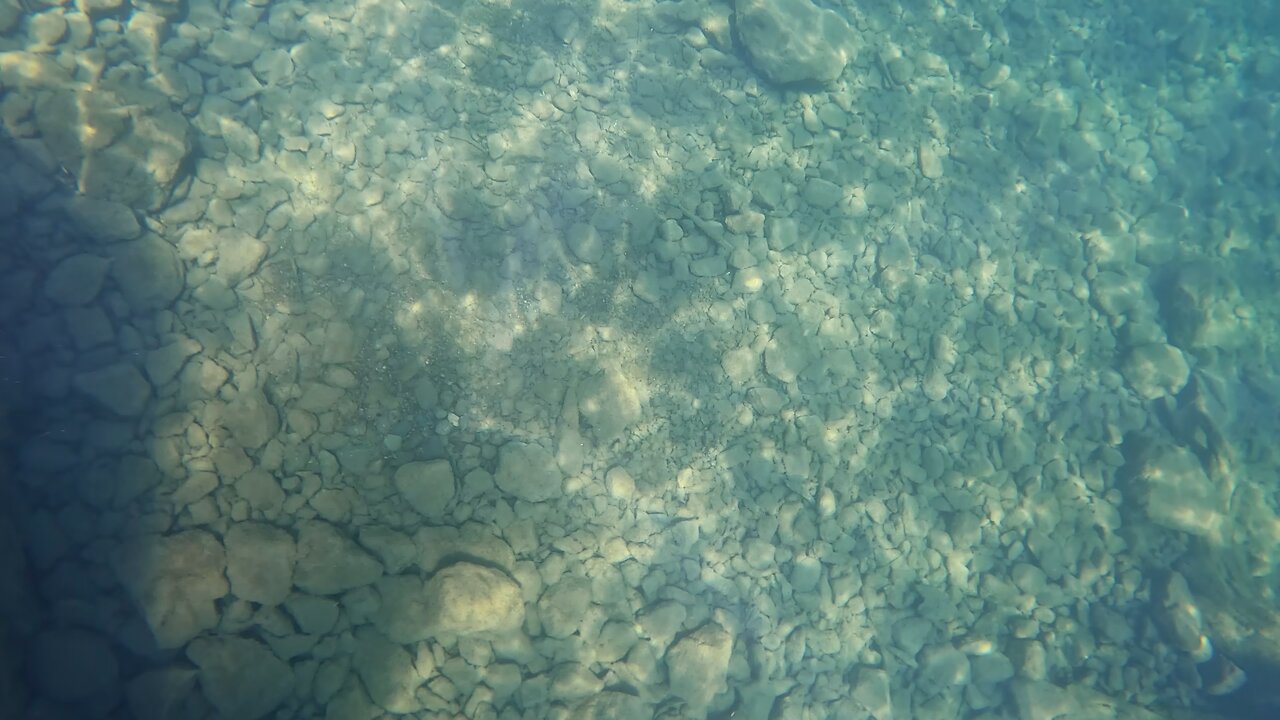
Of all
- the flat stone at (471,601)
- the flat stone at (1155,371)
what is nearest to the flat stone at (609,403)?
the flat stone at (471,601)

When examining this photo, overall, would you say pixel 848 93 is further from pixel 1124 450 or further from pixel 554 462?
pixel 554 462

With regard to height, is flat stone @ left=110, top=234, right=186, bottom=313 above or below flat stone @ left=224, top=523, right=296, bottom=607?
above

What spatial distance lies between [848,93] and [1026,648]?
5.79 m

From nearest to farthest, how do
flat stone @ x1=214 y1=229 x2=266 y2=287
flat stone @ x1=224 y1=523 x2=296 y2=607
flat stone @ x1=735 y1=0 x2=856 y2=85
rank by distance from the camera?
flat stone @ x1=224 y1=523 x2=296 y2=607 → flat stone @ x1=214 y1=229 x2=266 y2=287 → flat stone @ x1=735 y1=0 x2=856 y2=85

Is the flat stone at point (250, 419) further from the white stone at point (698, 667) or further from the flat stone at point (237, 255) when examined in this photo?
the white stone at point (698, 667)

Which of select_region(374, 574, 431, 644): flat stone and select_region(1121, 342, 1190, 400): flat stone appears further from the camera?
select_region(1121, 342, 1190, 400): flat stone

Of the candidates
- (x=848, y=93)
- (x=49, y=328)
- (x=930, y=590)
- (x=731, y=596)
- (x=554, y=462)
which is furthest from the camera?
(x=848, y=93)

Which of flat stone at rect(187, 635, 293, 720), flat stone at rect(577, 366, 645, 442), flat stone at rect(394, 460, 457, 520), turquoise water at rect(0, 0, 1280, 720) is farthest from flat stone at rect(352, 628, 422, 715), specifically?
flat stone at rect(577, 366, 645, 442)

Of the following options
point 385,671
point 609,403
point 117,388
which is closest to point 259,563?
point 385,671

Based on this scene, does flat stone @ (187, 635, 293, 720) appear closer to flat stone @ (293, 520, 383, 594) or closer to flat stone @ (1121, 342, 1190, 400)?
flat stone @ (293, 520, 383, 594)

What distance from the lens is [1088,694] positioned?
526cm

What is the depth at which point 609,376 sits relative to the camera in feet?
16.6

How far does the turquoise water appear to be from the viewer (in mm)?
3918

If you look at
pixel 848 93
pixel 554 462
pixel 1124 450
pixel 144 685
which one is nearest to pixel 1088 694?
pixel 1124 450
